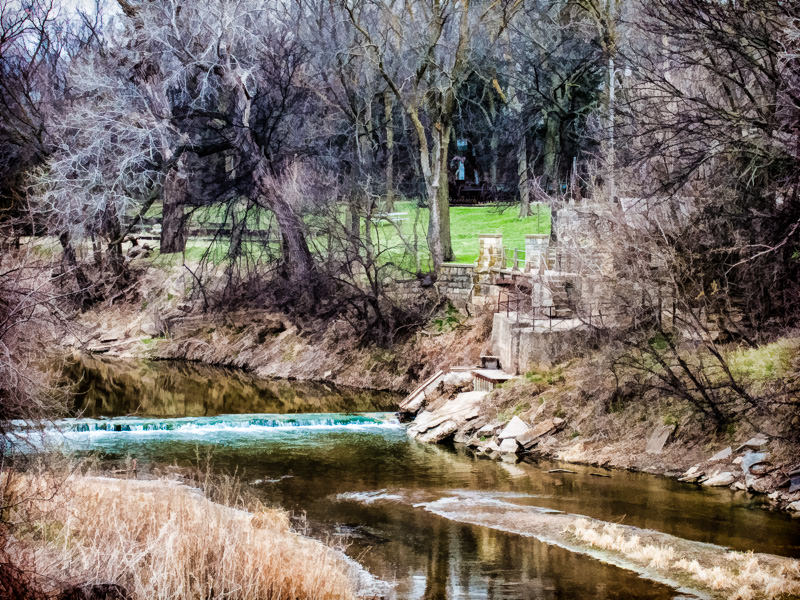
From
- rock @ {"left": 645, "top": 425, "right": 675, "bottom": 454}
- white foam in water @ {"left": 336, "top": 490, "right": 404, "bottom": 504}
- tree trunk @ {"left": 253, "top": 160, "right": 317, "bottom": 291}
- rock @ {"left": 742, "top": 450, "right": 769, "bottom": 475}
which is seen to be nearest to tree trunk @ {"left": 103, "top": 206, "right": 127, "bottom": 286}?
tree trunk @ {"left": 253, "top": 160, "right": 317, "bottom": 291}

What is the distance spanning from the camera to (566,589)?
45.3ft

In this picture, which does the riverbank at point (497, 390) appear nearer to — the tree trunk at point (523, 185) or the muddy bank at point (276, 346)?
the muddy bank at point (276, 346)

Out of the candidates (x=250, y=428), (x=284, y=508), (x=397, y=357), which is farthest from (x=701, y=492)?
(x=397, y=357)

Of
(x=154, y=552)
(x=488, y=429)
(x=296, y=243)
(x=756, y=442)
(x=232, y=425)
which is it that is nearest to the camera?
(x=154, y=552)

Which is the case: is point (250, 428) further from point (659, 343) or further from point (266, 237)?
point (266, 237)

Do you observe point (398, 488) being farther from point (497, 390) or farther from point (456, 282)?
point (456, 282)

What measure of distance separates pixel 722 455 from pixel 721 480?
2.40 ft

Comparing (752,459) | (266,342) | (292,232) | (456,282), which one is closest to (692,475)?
(752,459)

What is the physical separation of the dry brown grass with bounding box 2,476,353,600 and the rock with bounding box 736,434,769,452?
849 cm

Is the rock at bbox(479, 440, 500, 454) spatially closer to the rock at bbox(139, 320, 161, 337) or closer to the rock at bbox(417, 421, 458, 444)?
the rock at bbox(417, 421, 458, 444)

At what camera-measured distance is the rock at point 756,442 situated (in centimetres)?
1905

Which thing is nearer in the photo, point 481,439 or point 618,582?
point 618,582

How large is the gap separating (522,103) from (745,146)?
32.0 metres

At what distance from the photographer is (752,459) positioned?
61.9ft
